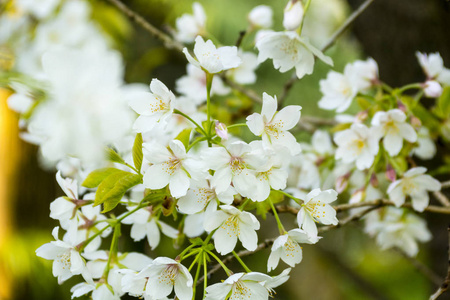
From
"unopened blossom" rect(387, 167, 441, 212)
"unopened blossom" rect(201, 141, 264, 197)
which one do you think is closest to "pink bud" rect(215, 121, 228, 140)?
Answer: "unopened blossom" rect(201, 141, 264, 197)

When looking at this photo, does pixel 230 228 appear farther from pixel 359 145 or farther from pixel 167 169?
pixel 359 145

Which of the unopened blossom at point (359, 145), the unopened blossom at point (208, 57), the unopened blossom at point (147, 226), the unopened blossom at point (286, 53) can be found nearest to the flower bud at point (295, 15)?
the unopened blossom at point (286, 53)

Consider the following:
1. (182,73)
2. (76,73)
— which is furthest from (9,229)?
(76,73)

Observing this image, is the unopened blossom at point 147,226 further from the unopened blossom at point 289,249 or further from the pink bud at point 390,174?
the pink bud at point 390,174

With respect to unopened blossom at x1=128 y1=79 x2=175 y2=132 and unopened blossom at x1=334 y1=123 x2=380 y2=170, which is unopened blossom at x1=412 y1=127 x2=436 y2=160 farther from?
unopened blossom at x1=128 y1=79 x2=175 y2=132

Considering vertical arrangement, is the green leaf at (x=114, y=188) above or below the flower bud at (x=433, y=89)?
below

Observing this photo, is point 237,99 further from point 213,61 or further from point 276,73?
point 276,73

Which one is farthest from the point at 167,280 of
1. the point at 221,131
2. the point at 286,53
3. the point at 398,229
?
the point at 398,229
